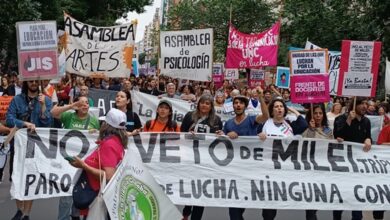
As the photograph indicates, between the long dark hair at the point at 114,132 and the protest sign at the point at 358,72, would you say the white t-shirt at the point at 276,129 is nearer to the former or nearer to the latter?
the protest sign at the point at 358,72

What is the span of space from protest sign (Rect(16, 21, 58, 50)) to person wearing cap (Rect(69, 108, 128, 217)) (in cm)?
304

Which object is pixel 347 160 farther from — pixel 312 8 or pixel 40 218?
pixel 312 8

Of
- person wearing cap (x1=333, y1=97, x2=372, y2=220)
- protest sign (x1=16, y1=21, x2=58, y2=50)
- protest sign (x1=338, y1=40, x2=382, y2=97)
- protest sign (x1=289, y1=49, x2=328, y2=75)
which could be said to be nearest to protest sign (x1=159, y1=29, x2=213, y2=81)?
protest sign (x1=289, y1=49, x2=328, y2=75)

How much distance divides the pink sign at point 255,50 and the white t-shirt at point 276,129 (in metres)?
8.71

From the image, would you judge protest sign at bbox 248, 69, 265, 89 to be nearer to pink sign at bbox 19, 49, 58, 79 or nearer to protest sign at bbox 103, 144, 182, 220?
pink sign at bbox 19, 49, 58, 79

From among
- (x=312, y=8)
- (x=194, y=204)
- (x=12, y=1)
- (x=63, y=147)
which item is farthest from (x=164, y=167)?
(x=312, y=8)

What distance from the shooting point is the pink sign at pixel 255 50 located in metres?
16.3

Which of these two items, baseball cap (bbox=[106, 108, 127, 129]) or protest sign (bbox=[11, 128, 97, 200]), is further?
protest sign (bbox=[11, 128, 97, 200])

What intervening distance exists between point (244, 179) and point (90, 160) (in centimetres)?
245

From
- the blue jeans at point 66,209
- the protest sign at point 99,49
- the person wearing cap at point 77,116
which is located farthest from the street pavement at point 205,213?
the protest sign at point 99,49

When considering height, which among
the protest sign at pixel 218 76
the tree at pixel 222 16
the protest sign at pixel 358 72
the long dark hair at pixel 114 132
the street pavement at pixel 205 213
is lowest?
the street pavement at pixel 205 213

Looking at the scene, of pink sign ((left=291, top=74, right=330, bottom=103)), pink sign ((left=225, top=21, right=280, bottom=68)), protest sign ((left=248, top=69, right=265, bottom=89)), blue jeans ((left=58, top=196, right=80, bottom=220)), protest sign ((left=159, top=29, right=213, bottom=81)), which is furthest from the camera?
protest sign ((left=248, top=69, right=265, bottom=89))

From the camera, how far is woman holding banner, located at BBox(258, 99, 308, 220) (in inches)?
285

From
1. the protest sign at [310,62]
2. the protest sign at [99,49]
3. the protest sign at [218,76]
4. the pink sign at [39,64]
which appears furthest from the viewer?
the protest sign at [218,76]
